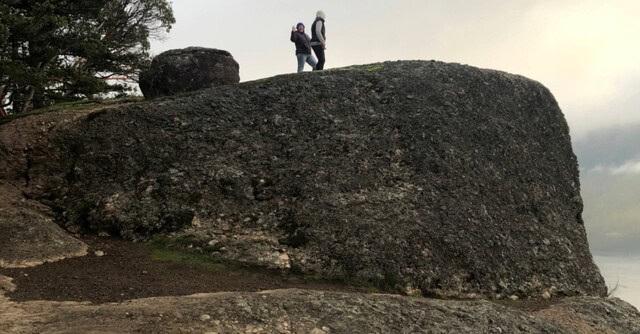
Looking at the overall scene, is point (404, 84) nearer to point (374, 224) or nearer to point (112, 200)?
point (374, 224)

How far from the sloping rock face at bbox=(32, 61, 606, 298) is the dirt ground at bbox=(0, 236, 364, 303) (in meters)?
0.69

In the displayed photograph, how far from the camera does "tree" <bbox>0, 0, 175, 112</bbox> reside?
20.6 m

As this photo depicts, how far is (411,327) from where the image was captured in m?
12.0

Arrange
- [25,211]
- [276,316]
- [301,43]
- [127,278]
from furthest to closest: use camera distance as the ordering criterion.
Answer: [301,43] → [25,211] → [127,278] → [276,316]

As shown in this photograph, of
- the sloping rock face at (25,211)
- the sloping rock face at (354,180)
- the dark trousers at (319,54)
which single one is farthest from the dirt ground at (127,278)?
the dark trousers at (319,54)

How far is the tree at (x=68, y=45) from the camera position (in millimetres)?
20562

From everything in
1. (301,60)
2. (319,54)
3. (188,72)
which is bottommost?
(188,72)

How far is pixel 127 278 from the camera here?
14.0 m

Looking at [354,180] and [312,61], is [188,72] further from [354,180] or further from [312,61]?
[354,180]

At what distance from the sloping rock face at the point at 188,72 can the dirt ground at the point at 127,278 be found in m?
8.58

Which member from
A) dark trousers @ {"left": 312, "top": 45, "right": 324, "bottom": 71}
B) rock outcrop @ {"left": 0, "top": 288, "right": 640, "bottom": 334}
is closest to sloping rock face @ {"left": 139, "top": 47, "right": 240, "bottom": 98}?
dark trousers @ {"left": 312, "top": 45, "right": 324, "bottom": 71}

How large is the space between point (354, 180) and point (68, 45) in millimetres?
14140

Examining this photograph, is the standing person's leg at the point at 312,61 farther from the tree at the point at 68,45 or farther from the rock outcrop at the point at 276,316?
the rock outcrop at the point at 276,316

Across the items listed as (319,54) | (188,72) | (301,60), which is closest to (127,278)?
(188,72)
